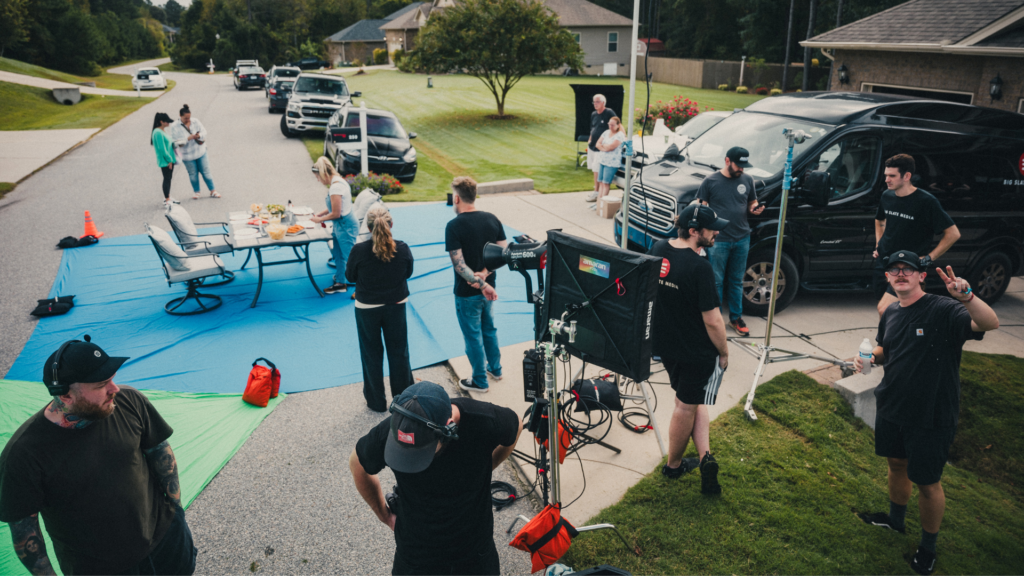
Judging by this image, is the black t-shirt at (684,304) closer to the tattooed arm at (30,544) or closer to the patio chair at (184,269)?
the tattooed arm at (30,544)

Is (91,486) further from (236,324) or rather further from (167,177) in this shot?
(167,177)

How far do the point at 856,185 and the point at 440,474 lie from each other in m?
7.16

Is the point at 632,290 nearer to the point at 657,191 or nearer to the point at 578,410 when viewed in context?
the point at 578,410

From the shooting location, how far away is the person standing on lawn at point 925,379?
12.2ft

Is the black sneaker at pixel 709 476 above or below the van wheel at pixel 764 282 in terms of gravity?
below

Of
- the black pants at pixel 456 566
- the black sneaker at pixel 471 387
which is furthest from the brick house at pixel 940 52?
the black pants at pixel 456 566

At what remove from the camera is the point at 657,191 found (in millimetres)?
7828

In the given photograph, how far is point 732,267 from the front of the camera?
705 cm

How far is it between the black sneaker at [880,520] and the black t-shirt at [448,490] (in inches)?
124

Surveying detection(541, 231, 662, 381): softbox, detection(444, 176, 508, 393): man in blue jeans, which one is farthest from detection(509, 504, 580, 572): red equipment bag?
detection(444, 176, 508, 393): man in blue jeans

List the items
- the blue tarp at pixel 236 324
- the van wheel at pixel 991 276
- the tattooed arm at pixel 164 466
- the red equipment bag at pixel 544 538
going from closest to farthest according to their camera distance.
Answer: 1. the red equipment bag at pixel 544 538
2. the tattooed arm at pixel 164 466
3. the blue tarp at pixel 236 324
4. the van wheel at pixel 991 276

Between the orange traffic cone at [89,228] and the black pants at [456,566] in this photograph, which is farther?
the orange traffic cone at [89,228]

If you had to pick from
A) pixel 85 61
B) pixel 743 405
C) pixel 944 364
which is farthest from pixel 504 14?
pixel 85 61

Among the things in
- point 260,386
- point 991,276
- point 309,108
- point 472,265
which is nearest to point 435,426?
point 472,265
